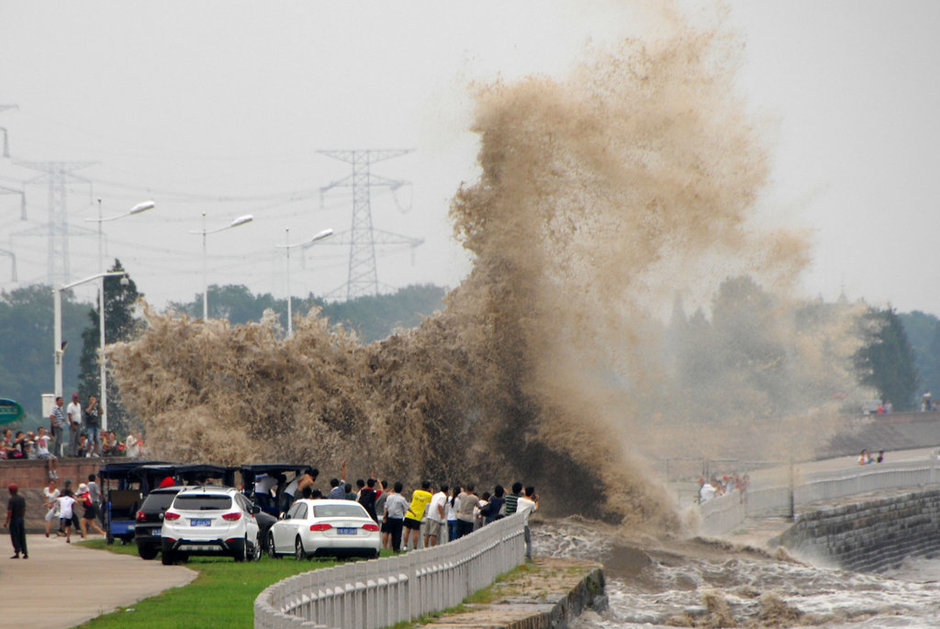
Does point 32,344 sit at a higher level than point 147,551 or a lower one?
higher

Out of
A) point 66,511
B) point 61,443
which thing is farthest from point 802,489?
point 66,511

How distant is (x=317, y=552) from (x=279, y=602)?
14.2 meters

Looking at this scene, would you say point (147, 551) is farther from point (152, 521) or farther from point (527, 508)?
point (527, 508)

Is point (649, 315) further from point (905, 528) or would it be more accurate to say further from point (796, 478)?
point (905, 528)

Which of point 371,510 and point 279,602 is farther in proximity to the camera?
point 371,510

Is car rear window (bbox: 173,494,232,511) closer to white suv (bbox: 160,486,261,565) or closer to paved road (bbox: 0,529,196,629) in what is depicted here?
white suv (bbox: 160,486,261,565)

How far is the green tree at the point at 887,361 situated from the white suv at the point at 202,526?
106028mm

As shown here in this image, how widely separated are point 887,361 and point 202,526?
375 ft

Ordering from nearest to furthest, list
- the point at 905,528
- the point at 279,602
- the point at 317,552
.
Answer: the point at 279,602 → the point at 317,552 → the point at 905,528

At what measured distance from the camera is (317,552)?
26.0 meters

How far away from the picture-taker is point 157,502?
2878 cm

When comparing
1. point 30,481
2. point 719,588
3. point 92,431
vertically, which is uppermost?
point 92,431

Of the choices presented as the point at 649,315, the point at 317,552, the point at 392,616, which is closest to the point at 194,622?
the point at 392,616

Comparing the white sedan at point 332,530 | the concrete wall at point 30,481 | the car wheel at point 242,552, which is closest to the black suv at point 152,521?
the car wheel at point 242,552
